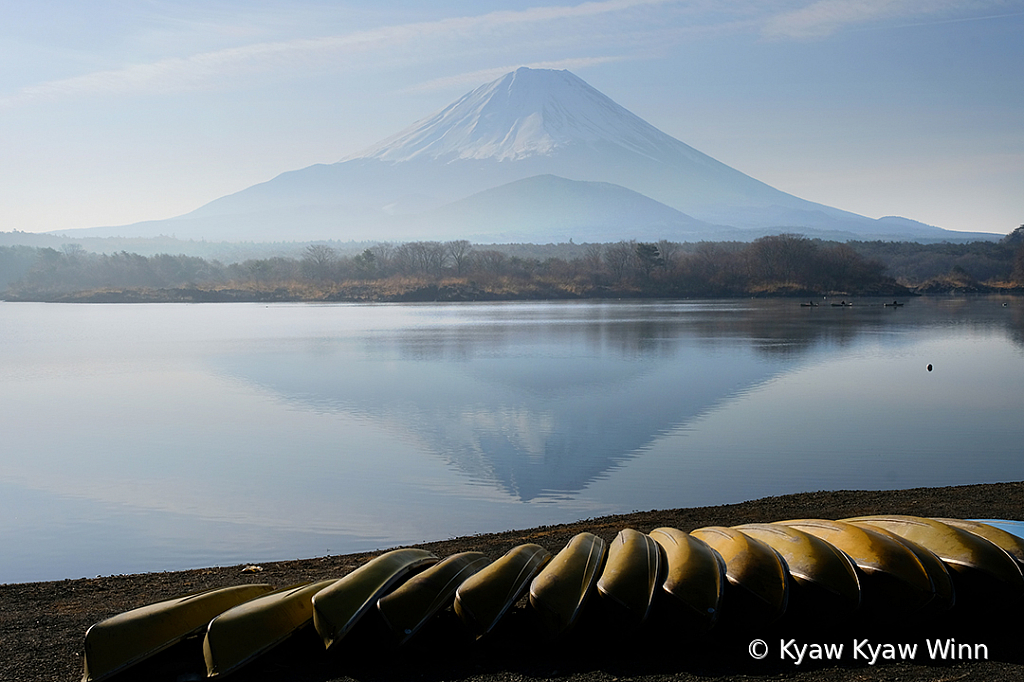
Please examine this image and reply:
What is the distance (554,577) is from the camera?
511 cm

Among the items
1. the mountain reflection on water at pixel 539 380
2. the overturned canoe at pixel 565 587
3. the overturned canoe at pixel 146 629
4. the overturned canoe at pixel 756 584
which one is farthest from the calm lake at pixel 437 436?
the overturned canoe at pixel 756 584

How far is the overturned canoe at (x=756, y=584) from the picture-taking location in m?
4.86

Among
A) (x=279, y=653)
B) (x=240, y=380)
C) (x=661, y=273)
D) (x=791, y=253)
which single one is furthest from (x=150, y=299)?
(x=279, y=653)

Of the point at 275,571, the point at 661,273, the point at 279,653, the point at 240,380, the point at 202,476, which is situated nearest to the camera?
the point at 279,653

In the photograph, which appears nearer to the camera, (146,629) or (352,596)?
(146,629)

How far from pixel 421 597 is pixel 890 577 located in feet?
8.60

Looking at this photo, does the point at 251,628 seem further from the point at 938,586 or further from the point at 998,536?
the point at 998,536

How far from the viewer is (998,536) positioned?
5.56m

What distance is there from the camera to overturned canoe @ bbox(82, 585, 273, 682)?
461 centimetres

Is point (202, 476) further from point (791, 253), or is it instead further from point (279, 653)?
point (791, 253)

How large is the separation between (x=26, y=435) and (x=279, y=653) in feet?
40.8

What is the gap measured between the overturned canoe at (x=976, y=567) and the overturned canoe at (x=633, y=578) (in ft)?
5.50

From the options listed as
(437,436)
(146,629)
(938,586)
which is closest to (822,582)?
(938,586)

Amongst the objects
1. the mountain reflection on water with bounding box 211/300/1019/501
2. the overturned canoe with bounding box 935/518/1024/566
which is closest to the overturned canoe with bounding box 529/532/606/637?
the overturned canoe with bounding box 935/518/1024/566
